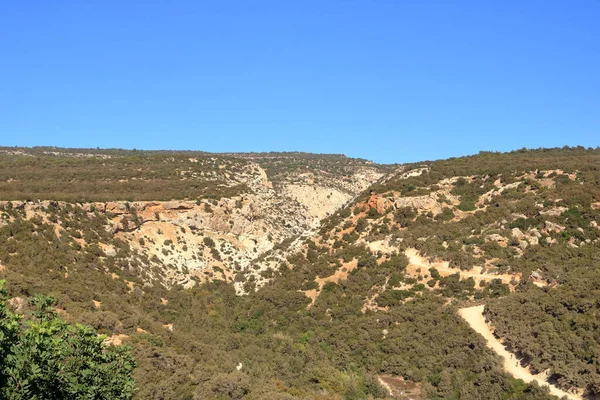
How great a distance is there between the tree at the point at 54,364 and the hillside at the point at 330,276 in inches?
313

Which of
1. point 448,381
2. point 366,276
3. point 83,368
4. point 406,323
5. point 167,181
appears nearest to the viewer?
point 83,368

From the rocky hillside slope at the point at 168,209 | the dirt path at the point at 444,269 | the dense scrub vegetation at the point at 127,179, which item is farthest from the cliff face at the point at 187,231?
the dirt path at the point at 444,269

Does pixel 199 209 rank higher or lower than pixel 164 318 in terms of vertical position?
higher

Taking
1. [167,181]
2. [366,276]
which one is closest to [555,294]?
[366,276]

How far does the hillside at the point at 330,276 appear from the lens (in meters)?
25.7

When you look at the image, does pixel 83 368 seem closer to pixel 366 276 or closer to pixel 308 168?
pixel 366 276

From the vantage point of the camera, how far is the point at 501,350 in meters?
28.1

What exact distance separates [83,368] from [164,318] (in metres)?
21.8

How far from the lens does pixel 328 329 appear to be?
112 ft

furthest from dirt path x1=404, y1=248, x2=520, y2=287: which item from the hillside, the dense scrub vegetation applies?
the dense scrub vegetation

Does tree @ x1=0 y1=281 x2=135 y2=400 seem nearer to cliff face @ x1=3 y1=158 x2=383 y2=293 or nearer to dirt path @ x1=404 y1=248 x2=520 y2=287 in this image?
cliff face @ x1=3 y1=158 x2=383 y2=293

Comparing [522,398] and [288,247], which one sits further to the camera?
[288,247]

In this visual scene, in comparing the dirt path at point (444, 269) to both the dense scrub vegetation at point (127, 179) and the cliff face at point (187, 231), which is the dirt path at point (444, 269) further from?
the dense scrub vegetation at point (127, 179)

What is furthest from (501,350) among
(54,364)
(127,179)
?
(127,179)
